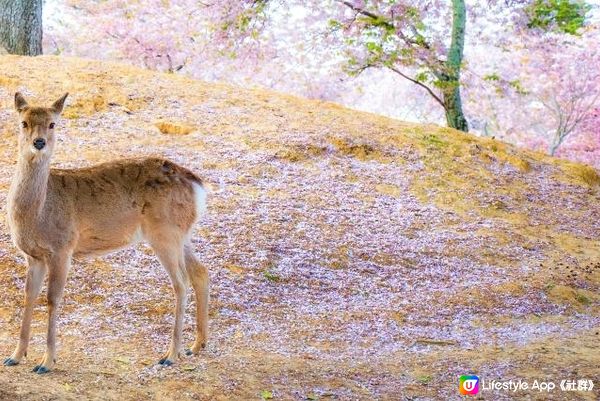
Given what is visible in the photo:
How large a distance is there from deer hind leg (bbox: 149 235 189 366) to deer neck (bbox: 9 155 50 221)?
101cm

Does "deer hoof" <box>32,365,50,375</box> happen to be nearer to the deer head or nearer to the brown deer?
the brown deer

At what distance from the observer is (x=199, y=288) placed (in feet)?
22.2

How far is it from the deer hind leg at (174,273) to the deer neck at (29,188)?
3.33 ft

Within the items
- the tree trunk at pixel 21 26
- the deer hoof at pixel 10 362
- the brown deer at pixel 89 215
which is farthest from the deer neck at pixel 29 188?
the tree trunk at pixel 21 26

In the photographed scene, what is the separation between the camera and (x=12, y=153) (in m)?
11.7

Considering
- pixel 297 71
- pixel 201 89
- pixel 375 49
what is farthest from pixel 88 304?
pixel 297 71

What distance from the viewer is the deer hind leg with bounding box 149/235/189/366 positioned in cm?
631

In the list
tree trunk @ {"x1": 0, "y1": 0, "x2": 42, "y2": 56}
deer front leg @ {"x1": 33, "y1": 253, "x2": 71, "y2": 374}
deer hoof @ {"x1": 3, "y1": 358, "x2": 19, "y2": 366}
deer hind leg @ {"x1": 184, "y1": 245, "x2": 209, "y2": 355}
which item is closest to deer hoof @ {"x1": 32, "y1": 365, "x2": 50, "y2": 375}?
deer front leg @ {"x1": 33, "y1": 253, "x2": 71, "y2": 374}

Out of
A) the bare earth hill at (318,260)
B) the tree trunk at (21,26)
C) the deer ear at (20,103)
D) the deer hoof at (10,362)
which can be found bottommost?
the deer hoof at (10,362)

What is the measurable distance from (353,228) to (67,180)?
5.53m

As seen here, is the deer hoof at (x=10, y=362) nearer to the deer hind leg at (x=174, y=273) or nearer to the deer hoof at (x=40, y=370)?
the deer hoof at (x=40, y=370)

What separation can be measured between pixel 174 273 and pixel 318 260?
373 centimetres

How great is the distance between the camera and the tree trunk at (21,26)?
14.5 meters

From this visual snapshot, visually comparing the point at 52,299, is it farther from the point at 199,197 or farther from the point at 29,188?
the point at 199,197
